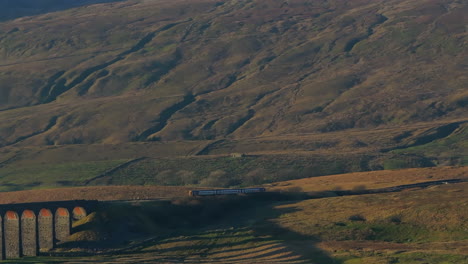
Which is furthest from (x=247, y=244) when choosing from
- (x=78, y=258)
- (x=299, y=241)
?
(x=78, y=258)

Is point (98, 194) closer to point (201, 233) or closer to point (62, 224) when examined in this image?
point (62, 224)

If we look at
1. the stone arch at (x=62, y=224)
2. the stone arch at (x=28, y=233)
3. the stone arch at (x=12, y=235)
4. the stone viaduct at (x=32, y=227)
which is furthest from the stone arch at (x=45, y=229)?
the stone arch at (x=12, y=235)

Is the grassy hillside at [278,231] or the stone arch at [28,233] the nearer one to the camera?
the grassy hillside at [278,231]

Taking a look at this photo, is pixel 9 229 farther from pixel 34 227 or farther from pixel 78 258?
pixel 78 258

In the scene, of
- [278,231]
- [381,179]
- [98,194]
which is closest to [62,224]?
[278,231]

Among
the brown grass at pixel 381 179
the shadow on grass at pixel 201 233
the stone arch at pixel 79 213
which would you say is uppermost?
the stone arch at pixel 79 213

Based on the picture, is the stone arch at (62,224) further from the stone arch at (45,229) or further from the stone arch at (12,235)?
the stone arch at (12,235)

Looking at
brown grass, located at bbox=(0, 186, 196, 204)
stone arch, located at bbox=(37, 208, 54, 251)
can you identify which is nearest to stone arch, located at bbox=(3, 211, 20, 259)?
stone arch, located at bbox=(37, 208, 54, 251)
